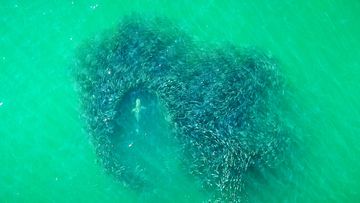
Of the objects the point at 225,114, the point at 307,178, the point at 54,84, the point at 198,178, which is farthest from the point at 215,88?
the point at 54,84

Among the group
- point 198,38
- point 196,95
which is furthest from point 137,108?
point 198,38

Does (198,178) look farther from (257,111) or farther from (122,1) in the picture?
(122,1)

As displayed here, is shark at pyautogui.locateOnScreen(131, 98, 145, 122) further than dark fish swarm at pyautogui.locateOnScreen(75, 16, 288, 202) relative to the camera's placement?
Yes

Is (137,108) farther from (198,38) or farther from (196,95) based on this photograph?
(198,38)

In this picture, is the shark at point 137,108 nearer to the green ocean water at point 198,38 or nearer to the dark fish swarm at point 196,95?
the dark fish swarm at point 196,95

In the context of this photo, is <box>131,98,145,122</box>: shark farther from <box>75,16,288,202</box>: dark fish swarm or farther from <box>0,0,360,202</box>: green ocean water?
<box>0,0,360,202</box>: green ocean water

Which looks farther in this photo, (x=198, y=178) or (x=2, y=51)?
(x=2, y=51)

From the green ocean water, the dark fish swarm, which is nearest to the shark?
the dark fish swarm
